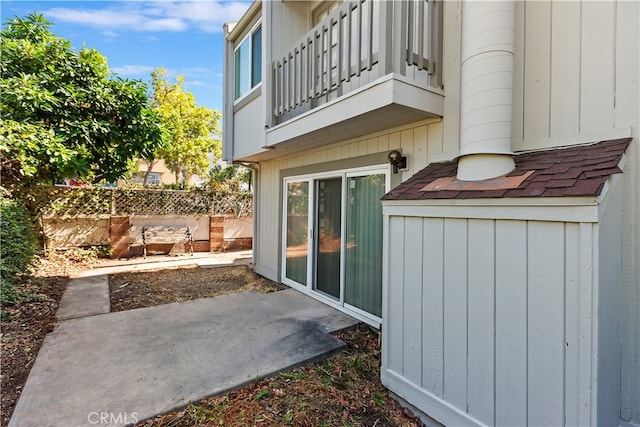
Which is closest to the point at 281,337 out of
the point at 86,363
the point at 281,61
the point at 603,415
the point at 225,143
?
the point at 86,363

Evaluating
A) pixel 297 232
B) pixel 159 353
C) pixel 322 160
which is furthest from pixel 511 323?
pixel 297 232

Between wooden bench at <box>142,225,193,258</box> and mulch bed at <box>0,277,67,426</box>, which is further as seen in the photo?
wooden bench at <box>142,225,193,258</box>

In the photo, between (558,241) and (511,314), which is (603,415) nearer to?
(511,314)

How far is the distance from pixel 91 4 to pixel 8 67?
1.86 m

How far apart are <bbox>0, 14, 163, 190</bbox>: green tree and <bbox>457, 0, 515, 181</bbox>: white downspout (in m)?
6.25

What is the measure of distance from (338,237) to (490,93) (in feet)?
9.69

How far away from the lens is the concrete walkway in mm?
2369

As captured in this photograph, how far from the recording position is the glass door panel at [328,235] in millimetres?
4879

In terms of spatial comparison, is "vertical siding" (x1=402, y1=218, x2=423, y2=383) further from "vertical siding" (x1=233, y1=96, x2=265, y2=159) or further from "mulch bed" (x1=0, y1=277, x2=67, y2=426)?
"vertical siding" (x1=233, y1=96, x2=265, y2=159)

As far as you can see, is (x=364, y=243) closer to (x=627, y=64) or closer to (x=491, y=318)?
(x=491, y=318)

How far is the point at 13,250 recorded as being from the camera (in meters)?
4.88

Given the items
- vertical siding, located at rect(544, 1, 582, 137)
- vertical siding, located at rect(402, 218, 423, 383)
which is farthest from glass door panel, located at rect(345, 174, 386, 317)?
vertical siding, located at rect(544, 1, 582, 137)

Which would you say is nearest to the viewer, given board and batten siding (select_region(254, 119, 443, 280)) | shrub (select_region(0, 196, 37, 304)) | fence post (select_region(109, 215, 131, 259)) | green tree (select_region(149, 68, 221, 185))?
board and batten siding (select_region(254, 119, 443, 280))

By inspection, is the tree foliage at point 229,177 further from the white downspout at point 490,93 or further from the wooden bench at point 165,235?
the white downspout at point 490,93
